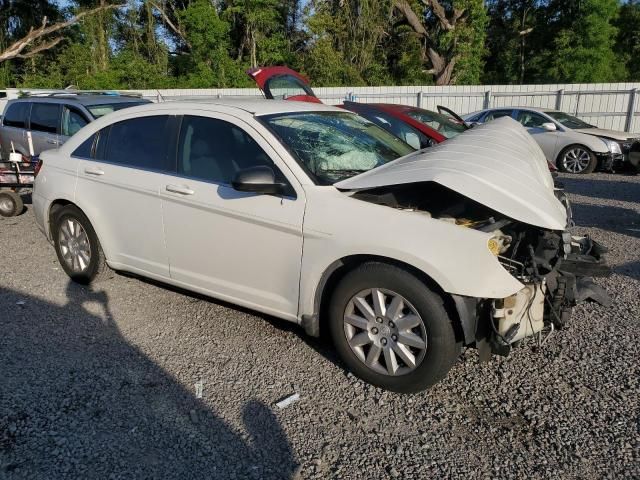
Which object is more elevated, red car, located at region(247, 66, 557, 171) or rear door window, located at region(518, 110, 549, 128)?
red car, located at region(247, 66, 557, 171)

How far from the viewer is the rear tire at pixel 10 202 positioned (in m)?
8.05

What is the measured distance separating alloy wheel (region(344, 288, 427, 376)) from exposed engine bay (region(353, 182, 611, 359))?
30 cm

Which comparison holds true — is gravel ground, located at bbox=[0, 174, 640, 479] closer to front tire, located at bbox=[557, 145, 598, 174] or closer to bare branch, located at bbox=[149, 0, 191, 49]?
front tire, located at bbox=[557, 145, 598, 174]

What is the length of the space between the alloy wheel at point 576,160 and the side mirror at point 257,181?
10.5 meters

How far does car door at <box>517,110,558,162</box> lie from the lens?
1220 cm

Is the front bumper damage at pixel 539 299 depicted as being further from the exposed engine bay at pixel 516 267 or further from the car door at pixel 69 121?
the car door at pixel 69 121

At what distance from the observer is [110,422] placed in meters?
2.97

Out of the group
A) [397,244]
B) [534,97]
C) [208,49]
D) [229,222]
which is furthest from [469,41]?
[397,244]

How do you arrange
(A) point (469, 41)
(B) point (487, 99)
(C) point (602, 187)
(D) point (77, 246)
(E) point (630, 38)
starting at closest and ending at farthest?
(D) point (77, 246) < (C) point (602, 187) < (B) point (487, 99) < (A) point (469, 41) < (E) point (630, 38)

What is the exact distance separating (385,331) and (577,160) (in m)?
10.6

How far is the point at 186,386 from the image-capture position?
3338 millimetres

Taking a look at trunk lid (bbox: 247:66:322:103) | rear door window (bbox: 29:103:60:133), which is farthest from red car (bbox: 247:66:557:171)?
rear door window (bbox: 29:103:60:133)

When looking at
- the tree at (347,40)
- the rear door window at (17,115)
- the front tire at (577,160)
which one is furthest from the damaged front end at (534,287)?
the tree at (347,40)

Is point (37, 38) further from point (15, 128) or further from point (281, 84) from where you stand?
point (281, 84)
